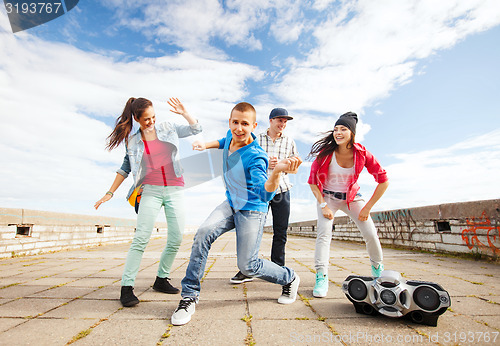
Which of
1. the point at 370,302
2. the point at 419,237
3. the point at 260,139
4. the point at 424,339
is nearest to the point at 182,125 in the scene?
the point at 260,139

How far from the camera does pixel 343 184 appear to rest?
123 inches

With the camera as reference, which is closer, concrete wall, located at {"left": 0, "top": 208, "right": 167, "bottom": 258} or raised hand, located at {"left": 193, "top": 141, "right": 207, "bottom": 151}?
raised hand, located at {"left": 193, "top": 141, "right": 207, "bottom": 151}

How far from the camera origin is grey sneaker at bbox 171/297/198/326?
6.77ft

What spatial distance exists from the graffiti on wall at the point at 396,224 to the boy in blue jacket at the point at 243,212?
5805mm

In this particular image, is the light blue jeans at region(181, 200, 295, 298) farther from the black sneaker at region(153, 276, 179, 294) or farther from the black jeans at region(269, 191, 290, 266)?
the black jeans at region(269, 191, 290, 266)

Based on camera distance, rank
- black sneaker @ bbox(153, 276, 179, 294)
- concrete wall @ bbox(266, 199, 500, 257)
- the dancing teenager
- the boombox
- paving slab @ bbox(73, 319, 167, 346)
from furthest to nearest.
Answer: concrete wall @ bbox(266, 199, 500, 257) → the dancing teenager → black sneaker @ bbox(153, 276, 179, 294) → the boombox → paving slab @ bbox(73, 319, 167, 346)

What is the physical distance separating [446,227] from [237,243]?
219 inches

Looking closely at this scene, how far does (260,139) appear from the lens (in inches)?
149

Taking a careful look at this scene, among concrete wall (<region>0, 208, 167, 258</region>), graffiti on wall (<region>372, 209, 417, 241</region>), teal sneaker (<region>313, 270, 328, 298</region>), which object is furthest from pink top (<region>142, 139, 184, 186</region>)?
graffiti on wall (<region>372, 209, 417, 241</region>)

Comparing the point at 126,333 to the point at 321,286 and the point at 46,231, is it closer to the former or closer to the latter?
the point at 321,286

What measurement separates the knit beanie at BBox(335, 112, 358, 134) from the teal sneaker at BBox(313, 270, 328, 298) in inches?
61.4

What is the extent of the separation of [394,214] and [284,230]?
18.3ft

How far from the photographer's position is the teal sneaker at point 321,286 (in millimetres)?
2768

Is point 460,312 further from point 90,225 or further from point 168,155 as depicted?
point 90,225
